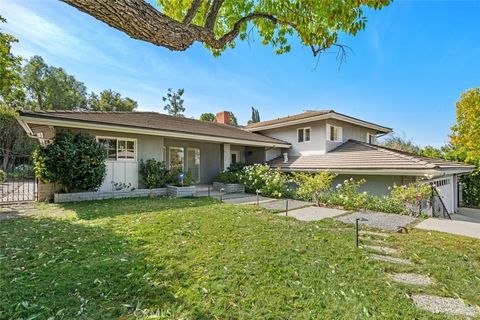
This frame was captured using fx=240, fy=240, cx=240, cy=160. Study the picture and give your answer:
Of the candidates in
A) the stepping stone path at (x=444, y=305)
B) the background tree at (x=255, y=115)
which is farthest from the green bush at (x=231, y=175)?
the background tree at (x=255, y=115)

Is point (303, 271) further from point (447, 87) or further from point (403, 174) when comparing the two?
point (447, 87)

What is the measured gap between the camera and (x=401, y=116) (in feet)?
95.8

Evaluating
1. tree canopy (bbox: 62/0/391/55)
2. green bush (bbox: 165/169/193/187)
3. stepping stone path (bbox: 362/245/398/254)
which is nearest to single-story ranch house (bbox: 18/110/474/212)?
green bush (bbox: 165/169/193/187)

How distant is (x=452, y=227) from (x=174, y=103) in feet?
144

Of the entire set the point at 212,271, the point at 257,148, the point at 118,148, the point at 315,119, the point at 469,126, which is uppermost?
the point at 315,119

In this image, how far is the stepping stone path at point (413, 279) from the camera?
3.47 metres

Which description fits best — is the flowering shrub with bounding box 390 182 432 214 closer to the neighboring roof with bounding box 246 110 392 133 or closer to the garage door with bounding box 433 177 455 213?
the garage door with bounding box 433 177 455 213

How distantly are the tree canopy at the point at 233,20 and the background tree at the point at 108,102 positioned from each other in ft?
109

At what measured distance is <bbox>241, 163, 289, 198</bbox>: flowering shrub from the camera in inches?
473

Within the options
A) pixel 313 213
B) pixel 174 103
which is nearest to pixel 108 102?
pixel 174 103

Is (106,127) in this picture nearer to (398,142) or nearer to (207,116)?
(207,116)

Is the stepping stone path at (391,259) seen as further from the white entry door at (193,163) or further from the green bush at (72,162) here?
the white entry door at (193,163)

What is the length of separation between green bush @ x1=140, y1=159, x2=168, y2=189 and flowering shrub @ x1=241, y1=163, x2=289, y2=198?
453 centimetres

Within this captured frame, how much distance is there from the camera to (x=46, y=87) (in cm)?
3081
